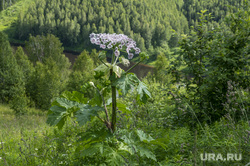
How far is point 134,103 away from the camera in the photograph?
559cm

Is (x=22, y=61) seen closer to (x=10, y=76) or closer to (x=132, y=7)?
(x=10, y=76)

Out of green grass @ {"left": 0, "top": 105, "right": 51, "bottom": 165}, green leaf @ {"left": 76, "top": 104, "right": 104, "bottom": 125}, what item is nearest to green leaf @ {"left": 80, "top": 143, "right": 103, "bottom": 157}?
green leaf @ {"left": 76, "top": 104, "right": 104, "bottom": 125}

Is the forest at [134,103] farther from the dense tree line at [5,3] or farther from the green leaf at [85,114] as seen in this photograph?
the dense tree line at [5,3]

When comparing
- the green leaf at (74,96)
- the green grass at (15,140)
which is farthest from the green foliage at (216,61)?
the green grass at (15,140)

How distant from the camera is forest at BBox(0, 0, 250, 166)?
2469 millimetres

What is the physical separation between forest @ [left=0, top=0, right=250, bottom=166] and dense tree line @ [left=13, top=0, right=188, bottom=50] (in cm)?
Result: 5985

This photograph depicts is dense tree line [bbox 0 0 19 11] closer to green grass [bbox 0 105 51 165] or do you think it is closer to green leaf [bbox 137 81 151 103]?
green grass [bbox 0 105 51 165]

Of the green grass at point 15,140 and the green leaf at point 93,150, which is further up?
the green leaf at point 93,150

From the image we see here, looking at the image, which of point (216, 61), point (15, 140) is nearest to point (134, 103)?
point (216, 61)

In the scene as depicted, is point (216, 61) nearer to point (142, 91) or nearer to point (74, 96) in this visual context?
point (142, 91)

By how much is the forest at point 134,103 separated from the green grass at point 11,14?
10697 cm

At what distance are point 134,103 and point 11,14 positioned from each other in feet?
589

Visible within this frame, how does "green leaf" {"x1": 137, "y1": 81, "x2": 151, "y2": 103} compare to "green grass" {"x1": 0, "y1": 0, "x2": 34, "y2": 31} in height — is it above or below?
below

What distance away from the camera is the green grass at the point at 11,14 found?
137 meters
